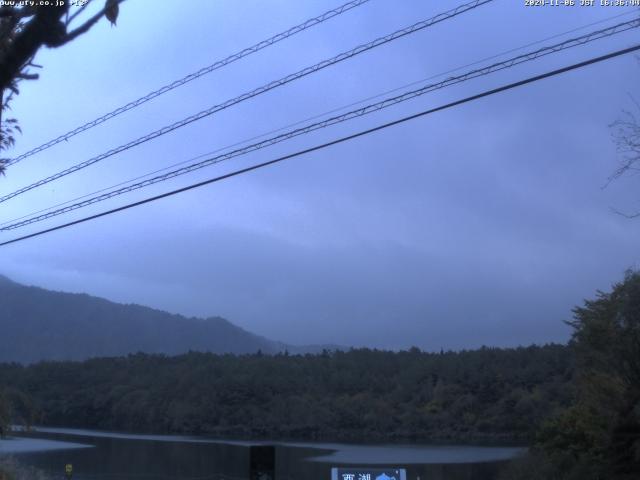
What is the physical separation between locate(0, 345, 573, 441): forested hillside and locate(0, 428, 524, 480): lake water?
9312 mm

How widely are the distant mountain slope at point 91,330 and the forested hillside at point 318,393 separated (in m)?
62.1

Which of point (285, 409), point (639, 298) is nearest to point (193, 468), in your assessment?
point (639, 298)

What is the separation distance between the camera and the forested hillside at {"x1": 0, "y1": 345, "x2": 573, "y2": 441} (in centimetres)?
5419

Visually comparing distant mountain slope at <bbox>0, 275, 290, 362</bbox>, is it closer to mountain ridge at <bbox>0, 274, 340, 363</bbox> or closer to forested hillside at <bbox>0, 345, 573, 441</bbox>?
mountain ridge at <bbox>0, 274, 340, 363</bbox>

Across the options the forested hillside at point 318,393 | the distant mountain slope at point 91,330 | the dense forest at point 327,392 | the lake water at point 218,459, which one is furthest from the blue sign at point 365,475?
the distant mountain slope at point 91,330

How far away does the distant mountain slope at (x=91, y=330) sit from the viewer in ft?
469

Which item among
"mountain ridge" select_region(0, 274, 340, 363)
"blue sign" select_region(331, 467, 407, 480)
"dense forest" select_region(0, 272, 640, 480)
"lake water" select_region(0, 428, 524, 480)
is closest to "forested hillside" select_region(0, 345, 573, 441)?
"dense forest" select_region(0, 272, 640, 480)

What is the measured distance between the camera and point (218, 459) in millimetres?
36969

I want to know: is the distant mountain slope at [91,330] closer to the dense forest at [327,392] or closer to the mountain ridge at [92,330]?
the mountain ridge at [92,330]

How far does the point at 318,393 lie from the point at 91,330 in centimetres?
10752

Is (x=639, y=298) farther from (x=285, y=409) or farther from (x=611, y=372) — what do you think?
(x=285, y=409)

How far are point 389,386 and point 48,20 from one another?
61086 millimetres

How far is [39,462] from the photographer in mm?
36219

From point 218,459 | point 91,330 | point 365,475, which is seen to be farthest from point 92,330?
point 365,475
